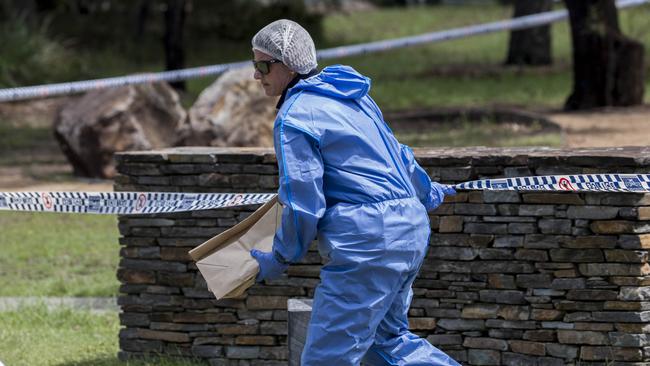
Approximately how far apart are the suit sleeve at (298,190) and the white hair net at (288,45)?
311 mm

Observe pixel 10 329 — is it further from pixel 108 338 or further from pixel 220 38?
pixel 220 38

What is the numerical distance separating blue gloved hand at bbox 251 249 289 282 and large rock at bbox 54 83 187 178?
27.5ft

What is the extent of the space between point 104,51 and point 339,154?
2426 cm

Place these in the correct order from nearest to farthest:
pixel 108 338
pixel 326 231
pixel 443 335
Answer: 1. pixel 326 231
2. pixel 443 335
3. pixel 108 338

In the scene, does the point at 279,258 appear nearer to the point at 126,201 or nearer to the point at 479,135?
the point at 126,201

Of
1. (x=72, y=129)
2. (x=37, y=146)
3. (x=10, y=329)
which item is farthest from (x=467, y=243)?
(x=37, y=146)

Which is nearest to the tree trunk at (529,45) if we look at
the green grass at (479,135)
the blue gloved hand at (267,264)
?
the green grass at (479,135)

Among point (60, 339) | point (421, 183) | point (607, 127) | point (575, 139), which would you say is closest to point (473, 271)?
point (421, 183)

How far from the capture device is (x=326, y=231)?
4480 mm

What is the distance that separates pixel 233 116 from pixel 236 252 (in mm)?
7752

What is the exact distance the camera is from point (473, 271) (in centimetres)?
599

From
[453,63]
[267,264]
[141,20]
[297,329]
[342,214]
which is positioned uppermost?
[141,20]

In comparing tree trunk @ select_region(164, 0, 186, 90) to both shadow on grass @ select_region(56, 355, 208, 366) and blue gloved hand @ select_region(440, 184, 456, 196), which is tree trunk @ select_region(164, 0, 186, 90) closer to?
shadow on grass @ select_region(56, 355, 208, 366)

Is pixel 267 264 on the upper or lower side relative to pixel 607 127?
lower
